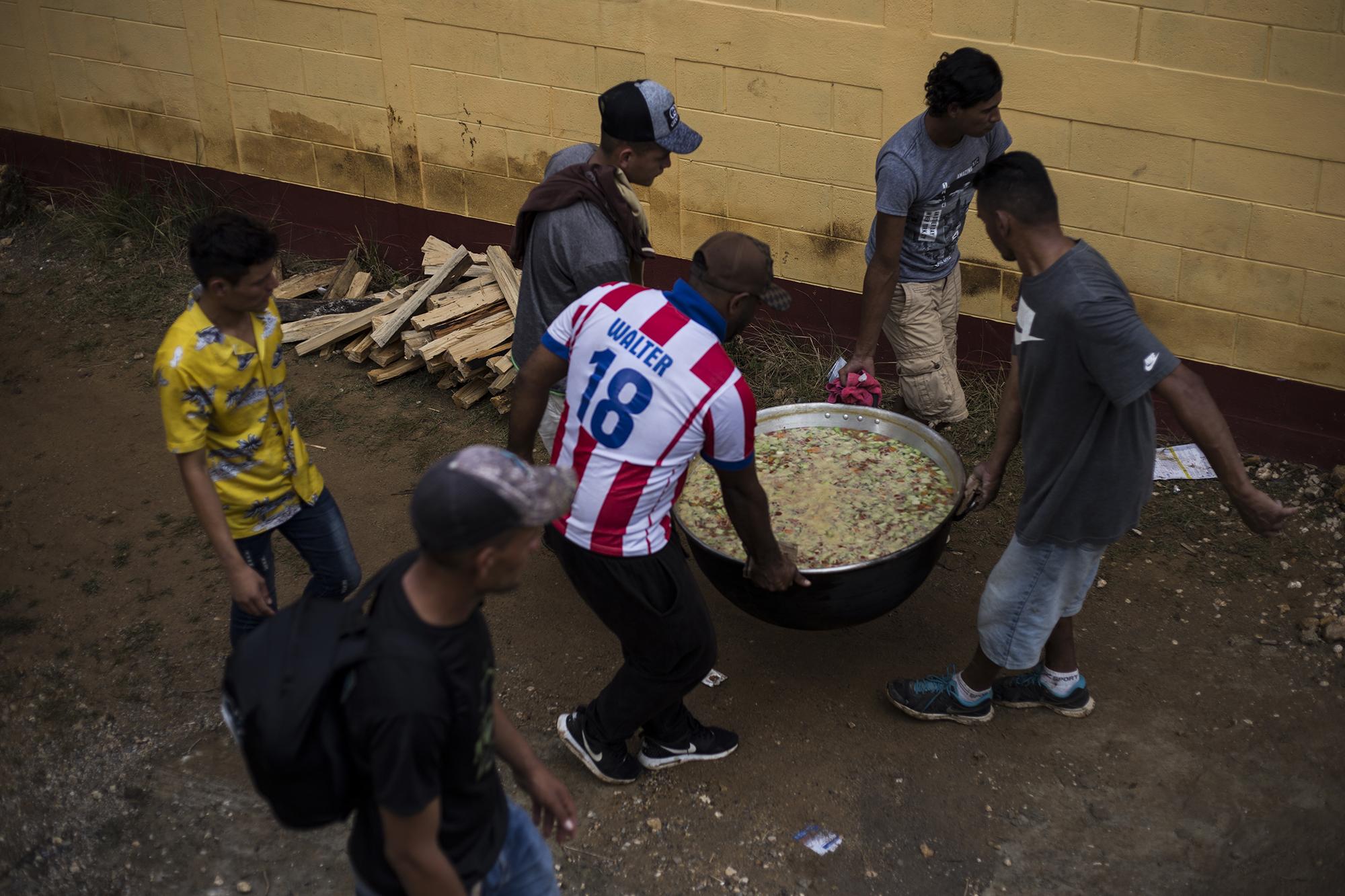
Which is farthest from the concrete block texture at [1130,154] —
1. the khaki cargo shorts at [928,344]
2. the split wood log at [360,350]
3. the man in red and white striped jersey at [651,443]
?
the split wood log at [360,350]

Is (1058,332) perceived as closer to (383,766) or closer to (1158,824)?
(1158,824)

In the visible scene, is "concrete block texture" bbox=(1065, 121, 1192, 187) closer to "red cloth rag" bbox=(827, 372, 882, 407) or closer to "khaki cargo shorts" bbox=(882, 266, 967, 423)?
"khaki cargo shorts" bbox=(882, 266, 967, 423)

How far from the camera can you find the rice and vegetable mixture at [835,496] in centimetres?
414

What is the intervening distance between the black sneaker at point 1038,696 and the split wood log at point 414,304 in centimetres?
416

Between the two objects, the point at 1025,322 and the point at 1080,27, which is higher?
the point at 1080,27

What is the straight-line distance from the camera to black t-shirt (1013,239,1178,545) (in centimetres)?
340

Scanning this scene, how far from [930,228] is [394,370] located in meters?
3.46

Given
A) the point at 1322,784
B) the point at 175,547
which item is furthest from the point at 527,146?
the point at 1322,784

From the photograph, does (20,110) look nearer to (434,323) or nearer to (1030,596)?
(434,323)

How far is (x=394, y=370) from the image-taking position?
23.2 feet

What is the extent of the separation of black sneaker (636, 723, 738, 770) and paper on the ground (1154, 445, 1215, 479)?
2.79m

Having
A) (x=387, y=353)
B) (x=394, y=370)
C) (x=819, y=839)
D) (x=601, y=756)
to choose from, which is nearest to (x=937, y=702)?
(x=819, y=839)

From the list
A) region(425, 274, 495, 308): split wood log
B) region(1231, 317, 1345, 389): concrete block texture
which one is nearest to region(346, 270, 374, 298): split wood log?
region(425, 274, 495, 308): split wood log

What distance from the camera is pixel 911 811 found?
4070 mm
